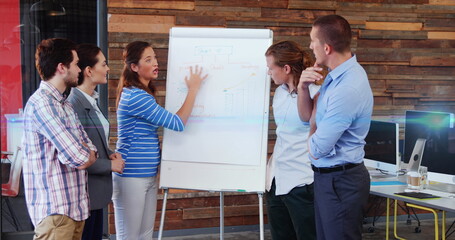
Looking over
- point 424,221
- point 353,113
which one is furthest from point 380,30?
point 353,113

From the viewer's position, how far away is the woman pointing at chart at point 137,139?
288 centimetres

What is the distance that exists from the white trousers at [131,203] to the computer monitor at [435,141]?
201 cm

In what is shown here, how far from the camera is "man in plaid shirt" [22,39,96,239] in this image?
7.57 ft

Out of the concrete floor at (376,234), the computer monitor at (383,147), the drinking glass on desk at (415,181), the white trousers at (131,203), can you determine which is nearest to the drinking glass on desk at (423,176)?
the drinking glass on desk at (415,181)

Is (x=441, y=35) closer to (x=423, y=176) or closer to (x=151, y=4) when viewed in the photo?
(x=423, y=176)

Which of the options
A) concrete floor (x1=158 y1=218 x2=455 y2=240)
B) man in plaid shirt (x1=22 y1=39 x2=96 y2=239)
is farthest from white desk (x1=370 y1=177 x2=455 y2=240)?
man in plaid shirt (x1=22 y1=39 x2=96 y2=239)

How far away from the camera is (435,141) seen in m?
3.95

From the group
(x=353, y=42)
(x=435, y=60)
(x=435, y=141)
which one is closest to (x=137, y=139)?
(x=435, y=141)

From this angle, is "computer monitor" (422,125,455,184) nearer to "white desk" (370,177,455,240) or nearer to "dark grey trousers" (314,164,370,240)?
"white desk" (370,177,455,240)

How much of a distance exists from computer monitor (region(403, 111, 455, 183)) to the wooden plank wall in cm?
81

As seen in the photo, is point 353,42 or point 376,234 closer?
point 376,234

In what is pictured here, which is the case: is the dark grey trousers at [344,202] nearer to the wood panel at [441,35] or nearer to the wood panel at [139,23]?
the wood panel at [139,23]

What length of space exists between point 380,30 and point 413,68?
0.51 m

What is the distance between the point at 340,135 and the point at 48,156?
1231mm
